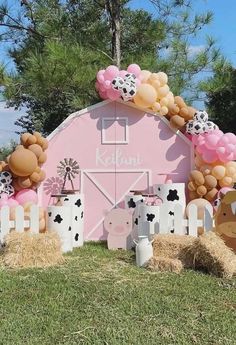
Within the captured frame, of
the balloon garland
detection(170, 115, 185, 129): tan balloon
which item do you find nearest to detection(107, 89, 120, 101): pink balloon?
the balloon garland

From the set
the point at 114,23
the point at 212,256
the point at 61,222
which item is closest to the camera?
the point at 212,256

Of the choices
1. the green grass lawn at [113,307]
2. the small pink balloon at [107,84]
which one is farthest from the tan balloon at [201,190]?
the green grass lawn at [113,307]

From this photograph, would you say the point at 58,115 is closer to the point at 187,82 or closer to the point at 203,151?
the point at 187,82

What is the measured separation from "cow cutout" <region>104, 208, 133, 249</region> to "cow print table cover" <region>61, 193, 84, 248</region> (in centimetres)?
58

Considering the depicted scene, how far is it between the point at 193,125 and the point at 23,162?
2720mm

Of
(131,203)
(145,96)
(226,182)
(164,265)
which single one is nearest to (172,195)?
(131,203)

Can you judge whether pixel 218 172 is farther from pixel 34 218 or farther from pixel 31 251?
pixel 31 251

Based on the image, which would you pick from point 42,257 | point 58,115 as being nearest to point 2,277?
point 42,257

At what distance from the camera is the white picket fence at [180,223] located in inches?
233

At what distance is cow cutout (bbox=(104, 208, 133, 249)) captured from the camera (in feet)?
21.6

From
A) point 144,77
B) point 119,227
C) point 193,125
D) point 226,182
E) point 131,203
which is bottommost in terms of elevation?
point 119,227

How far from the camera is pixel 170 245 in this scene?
5.40 m

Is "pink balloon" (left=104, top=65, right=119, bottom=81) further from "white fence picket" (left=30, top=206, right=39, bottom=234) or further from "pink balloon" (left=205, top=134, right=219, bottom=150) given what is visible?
"white fence picket" (left=30, top=206, right=39, bottom=234)

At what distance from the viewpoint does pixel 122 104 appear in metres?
7.84
